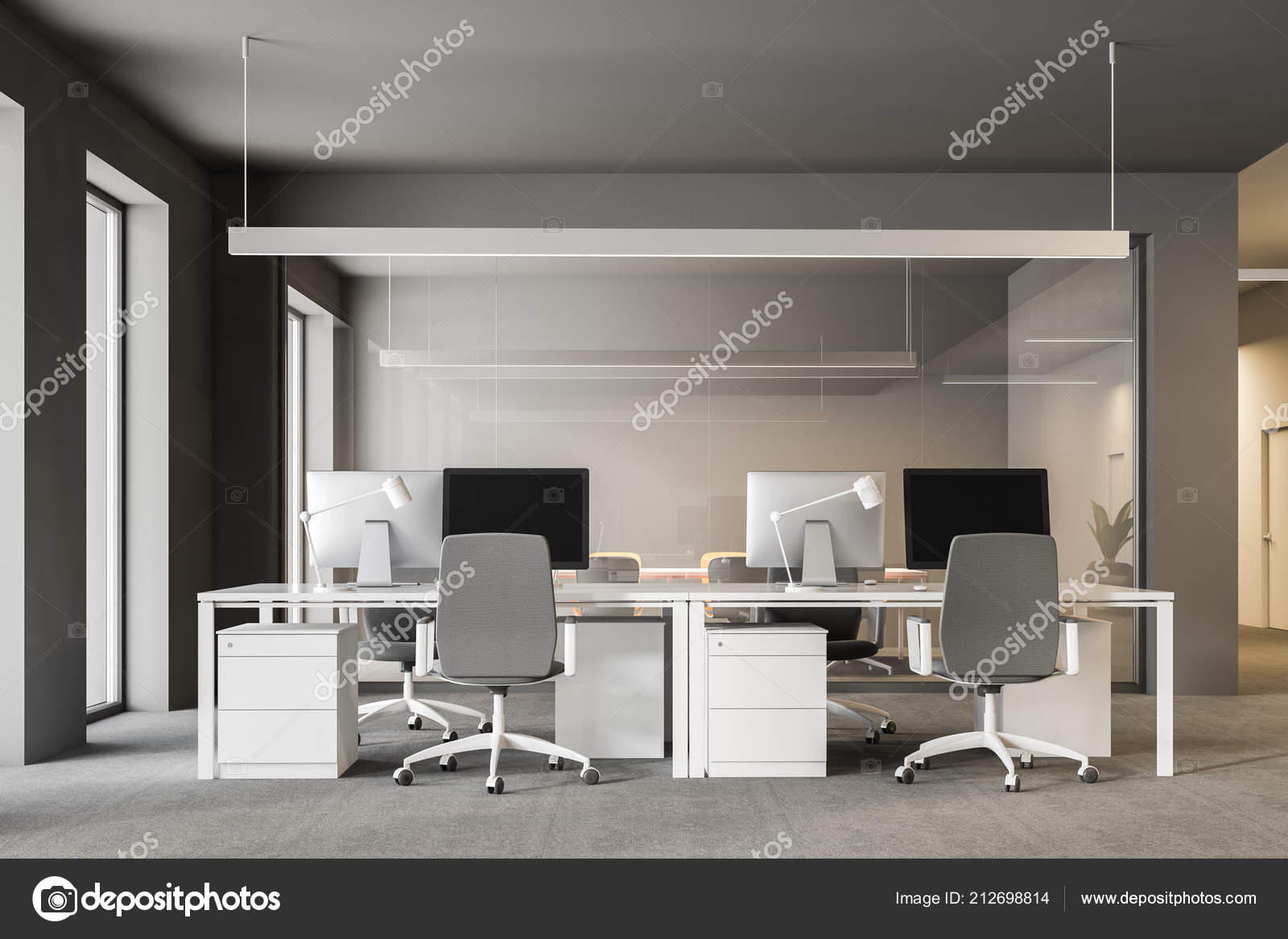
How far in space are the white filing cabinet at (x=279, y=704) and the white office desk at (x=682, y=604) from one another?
10 cm

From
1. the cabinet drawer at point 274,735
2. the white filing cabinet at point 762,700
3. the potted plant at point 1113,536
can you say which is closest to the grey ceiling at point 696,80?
the potted plant at point 1113,536

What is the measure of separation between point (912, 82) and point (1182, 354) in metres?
2.72

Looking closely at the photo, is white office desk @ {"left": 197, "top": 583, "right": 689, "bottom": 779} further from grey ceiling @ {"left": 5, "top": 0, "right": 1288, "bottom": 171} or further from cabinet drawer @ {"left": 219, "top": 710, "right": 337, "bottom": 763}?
grey ceiling @ {"left": 5, "top": 0, "right": 1288, "bottom": 171}

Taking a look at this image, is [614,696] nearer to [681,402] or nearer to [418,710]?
[418,710]

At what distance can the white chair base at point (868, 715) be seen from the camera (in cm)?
514


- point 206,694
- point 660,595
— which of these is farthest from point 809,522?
point 206,694

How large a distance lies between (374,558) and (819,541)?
6.69ft

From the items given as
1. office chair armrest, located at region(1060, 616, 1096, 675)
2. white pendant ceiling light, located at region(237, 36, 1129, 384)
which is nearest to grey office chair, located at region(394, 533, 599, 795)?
white pendant ceiling light, located at region(237, 36, 1129, 384)

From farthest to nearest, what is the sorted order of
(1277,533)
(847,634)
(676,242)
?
(1277,533)
(847,634)
(676,242)

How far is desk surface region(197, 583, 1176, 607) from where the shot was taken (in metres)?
4.39

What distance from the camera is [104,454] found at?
5.90 m

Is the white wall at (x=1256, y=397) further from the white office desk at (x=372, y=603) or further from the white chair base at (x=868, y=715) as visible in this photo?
the white office desk at (x=372, y=603)
